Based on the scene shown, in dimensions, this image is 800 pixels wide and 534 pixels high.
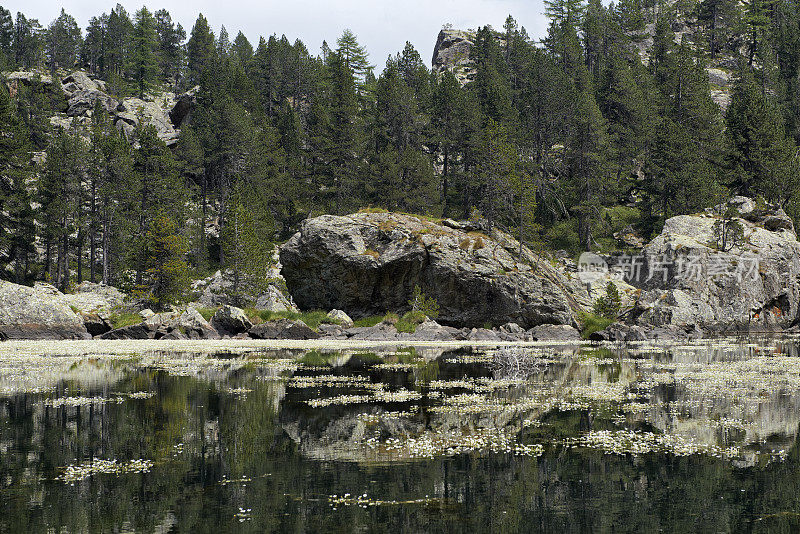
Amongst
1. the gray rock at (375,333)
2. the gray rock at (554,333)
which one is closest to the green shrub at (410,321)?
the gray rock at (375,333)

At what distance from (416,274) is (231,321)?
63.7ft

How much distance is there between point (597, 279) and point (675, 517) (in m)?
72.6

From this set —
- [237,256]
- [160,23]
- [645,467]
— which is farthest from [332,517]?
[160,23]

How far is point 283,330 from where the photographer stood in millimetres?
56531

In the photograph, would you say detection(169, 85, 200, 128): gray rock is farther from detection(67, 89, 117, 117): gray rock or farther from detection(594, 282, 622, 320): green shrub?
detection(594, 282, 622, 320): green shrub

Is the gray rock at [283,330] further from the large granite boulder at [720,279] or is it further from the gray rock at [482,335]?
the large granite boulder at [720,279]

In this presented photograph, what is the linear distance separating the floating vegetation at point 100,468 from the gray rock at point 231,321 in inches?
1771

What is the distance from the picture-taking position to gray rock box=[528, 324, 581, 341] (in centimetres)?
5677

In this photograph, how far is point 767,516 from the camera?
32.9 feet

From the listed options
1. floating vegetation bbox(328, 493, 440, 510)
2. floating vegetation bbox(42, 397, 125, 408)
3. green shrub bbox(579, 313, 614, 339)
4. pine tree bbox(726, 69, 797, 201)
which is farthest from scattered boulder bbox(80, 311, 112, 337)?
pine tree bbox(726, 69, 797, 201)

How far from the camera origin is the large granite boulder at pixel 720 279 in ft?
214

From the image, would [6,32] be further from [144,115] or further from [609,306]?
[609,306]

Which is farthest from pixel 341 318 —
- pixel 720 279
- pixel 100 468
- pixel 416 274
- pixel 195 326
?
pixel 100 468

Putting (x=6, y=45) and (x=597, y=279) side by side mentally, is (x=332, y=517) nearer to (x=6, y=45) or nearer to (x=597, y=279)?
(x=597, y=279)
